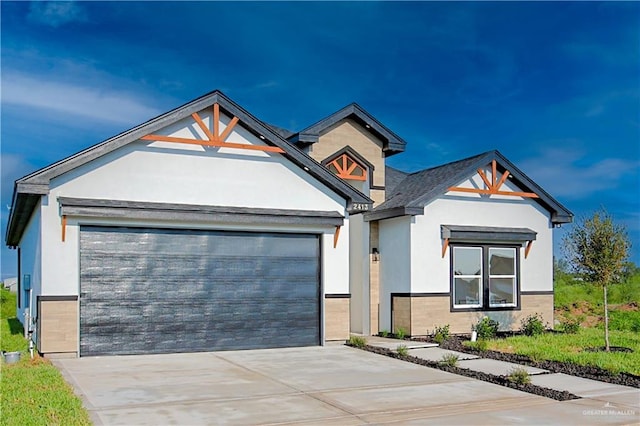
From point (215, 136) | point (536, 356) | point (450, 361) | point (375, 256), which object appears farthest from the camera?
point (375, 256)

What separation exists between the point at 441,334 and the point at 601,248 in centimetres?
436

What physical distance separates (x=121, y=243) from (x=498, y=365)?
804cm

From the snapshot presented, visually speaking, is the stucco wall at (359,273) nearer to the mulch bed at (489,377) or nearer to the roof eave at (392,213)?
the roof eave at (392,213)

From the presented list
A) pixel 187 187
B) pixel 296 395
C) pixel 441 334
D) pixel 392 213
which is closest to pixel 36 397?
pixel 296 395

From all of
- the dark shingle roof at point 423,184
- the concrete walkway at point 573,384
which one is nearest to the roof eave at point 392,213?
the dark shingle roof at point 423,184

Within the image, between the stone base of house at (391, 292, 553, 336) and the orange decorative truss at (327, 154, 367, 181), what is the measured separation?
375 centimetres

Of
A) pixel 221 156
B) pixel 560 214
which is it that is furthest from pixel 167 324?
pixel 560 214

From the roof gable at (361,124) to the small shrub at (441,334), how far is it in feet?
18.0

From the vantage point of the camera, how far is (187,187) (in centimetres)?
1405

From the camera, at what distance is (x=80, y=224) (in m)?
13.0

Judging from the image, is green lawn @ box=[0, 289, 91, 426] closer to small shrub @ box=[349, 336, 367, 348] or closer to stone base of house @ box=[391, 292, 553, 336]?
small shrub @ box=[349, 336, 367, 348]

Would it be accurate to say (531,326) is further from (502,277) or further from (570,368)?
(570,368)

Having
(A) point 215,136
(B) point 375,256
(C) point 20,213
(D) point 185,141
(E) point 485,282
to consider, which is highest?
(A) point 215,136

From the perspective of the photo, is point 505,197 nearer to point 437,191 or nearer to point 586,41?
point 437,191
